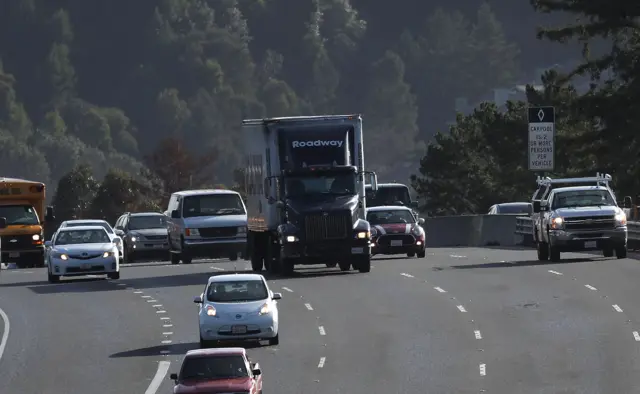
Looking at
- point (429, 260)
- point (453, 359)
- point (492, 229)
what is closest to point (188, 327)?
point (453, 359)

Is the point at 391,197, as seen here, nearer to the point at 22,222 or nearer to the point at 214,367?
the point at 22,222

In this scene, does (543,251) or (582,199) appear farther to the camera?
(543,251)

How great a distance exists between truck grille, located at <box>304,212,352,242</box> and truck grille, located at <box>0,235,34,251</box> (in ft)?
58.8

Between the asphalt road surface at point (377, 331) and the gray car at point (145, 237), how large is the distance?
43.1ft

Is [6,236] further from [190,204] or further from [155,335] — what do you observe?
[155,335]

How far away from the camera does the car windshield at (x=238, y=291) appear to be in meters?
31.5

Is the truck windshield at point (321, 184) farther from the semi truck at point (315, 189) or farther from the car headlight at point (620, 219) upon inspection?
the car headlight at point (620, 219)

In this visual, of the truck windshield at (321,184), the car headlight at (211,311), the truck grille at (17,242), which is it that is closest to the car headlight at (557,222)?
the truck windshield at (321,184)

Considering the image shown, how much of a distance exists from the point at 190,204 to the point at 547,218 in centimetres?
1237

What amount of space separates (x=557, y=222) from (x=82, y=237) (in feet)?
40.9

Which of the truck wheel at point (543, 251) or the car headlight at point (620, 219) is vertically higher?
the car headlight at point (620, 219)

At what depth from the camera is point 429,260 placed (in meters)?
50.8

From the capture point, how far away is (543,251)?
47.9 m

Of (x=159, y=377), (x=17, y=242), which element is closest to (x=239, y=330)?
(x=159, y=377)
